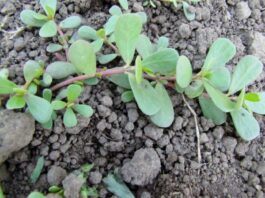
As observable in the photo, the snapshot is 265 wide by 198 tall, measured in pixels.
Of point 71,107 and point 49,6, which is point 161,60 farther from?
point 49,6

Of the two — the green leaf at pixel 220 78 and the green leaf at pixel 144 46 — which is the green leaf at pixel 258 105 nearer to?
the green leaf at pixel 220 78

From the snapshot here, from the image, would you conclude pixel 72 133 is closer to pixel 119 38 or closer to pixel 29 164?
pixel 29 164

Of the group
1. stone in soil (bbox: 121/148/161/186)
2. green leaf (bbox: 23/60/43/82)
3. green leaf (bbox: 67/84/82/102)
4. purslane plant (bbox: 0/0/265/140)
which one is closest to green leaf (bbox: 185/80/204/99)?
purslane plant (bbox: 0/0/265/140)

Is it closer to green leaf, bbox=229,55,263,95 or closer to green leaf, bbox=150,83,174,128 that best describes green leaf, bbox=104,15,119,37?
green leaf, bbox=150,83,174,128

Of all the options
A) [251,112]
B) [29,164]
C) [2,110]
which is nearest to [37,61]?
[2,110]

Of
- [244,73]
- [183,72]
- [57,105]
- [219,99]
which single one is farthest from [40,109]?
[244,73]
